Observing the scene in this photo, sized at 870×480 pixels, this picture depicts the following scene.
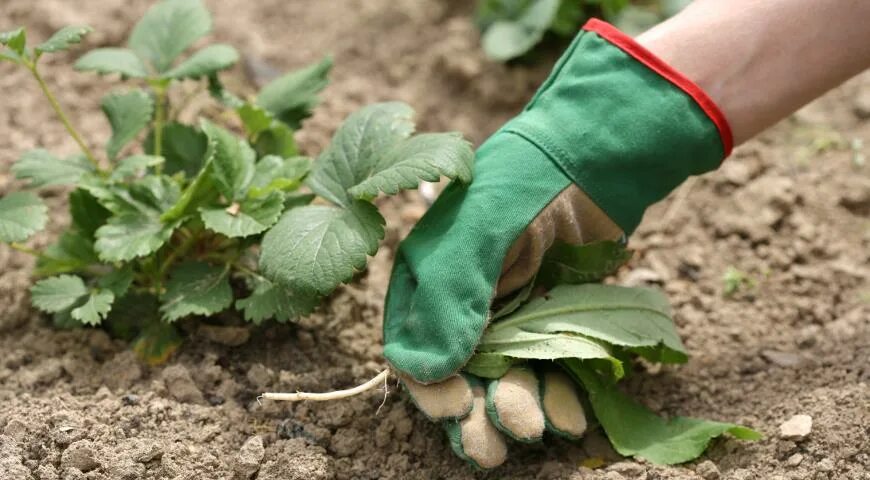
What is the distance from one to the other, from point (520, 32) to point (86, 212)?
1.31 m

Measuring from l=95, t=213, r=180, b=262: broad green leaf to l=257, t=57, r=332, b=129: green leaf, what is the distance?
422 millimetres

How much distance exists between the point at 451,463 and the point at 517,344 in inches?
10.3

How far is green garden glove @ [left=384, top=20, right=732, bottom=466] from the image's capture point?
66.7 inches

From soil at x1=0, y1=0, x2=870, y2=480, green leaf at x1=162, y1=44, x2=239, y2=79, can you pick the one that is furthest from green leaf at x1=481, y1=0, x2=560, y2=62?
green leaf at x1=162, y1=44, x2=239, y2=79

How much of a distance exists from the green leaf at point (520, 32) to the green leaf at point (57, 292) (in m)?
1.30

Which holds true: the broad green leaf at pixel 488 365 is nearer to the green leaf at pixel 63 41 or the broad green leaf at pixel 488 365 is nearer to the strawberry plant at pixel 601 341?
the strawberry plant at pixel 601 341

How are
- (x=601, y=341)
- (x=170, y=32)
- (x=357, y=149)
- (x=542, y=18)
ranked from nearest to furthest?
1. (x=601, y=341)
2. (x=357, y=149)
3. (x=170, y=32)
4. (x=542, y=18)

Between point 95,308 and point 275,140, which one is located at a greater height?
point 275,140

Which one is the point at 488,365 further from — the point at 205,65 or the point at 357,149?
the point at 205,65

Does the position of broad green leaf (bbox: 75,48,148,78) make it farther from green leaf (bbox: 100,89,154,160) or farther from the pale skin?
the pale skin

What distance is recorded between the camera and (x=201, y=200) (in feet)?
6.38

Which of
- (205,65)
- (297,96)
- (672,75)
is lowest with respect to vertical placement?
(297,96)

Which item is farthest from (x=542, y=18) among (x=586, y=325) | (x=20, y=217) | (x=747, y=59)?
(x=20, y=217)

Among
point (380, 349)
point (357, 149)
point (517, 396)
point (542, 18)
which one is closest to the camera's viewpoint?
point (517, 396)
